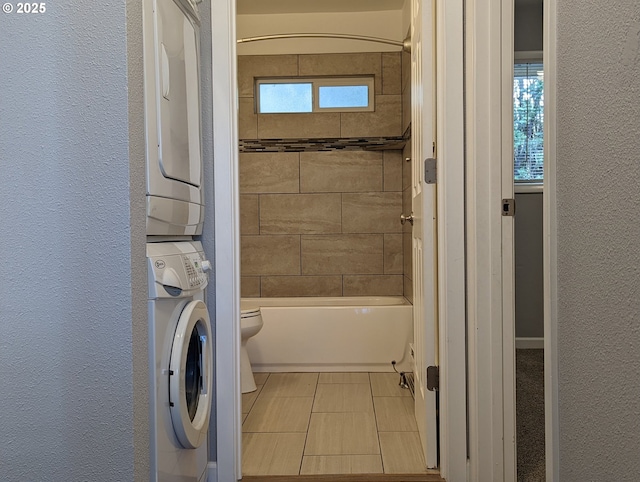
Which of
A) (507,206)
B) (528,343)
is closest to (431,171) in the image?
(507,206)

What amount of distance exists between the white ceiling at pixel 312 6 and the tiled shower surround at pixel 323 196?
33cm

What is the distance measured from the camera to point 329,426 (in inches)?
116

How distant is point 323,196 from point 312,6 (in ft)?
4.59

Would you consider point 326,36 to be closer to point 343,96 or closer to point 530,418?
point 343,96

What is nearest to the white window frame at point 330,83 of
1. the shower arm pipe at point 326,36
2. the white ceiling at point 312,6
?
the shower arm pipe at point 326,36

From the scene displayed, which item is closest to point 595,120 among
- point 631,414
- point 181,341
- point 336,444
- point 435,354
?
point 631,414

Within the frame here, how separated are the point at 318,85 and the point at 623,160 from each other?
386 centimetres

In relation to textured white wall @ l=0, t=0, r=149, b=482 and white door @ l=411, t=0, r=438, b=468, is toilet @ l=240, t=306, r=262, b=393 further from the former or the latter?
textured white wall @ l=0, t=0, r=149, b=482

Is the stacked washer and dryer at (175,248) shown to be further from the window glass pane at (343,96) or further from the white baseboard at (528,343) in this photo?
the white baseboard at (528,343)

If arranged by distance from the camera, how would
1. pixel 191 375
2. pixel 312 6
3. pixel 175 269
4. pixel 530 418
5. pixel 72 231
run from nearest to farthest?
1. pixel 72 231
2. pixel 175 269
3. pixel 191 375
4. pixel 530 418
5. pixel 312 6

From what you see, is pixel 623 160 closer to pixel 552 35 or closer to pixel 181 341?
pixel 552 35

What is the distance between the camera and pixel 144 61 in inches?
62.8

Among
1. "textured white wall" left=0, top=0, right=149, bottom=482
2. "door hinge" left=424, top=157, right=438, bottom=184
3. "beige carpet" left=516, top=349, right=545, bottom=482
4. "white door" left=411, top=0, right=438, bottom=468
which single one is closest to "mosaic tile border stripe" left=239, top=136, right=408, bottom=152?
"beige carpet" left=516, top=349, right=545, bottom=482

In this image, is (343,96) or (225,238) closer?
(225,238)
